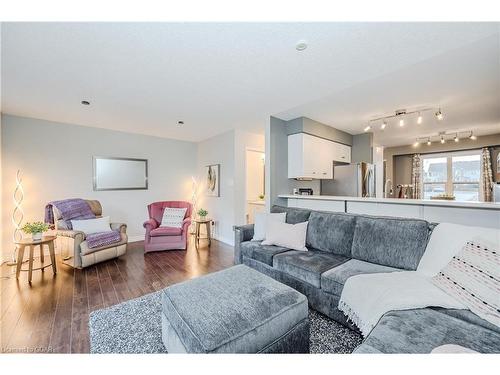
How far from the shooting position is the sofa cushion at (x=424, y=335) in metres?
0.94

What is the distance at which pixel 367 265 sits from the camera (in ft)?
6.26

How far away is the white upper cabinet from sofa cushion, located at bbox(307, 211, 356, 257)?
4.01ft

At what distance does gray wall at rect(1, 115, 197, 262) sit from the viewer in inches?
132

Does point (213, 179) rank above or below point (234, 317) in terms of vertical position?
above

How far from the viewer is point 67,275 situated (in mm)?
2781

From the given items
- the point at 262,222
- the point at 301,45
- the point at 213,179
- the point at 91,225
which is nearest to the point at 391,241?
the point at 262,222

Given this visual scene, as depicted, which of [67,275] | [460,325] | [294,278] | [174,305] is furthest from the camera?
[67,275]

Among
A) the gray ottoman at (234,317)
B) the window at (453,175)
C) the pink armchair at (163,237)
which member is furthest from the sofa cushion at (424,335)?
the window at (453,175)

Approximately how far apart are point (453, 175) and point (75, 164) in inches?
349

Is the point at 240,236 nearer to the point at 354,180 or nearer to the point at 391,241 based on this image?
the point at 391,241

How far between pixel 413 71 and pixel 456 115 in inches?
85.6

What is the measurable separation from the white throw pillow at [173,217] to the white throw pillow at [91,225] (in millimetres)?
927

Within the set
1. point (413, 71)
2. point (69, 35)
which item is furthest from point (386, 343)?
point (69, 35)
